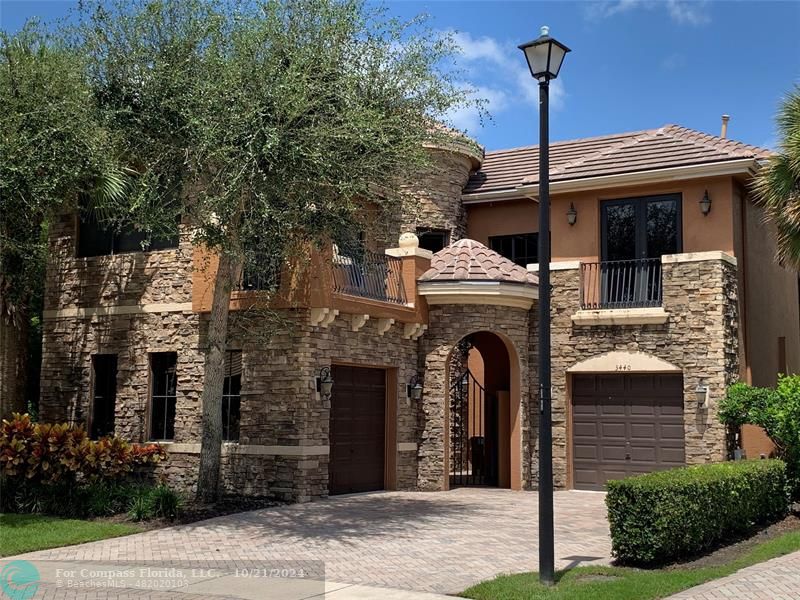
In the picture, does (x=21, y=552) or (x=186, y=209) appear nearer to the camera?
(x=21, y=552)

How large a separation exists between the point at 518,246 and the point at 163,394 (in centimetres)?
950

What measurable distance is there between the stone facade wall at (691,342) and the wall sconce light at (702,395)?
0.34ft

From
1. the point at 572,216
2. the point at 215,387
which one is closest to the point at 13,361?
the point at 215,387

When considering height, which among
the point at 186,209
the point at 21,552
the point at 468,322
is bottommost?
the point at 21,552

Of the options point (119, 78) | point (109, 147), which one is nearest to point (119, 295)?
point (109, 147)

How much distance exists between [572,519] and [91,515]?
26.5ft

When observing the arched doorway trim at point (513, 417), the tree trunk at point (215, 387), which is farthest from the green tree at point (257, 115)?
the arched doorway trim at point (513, 417)

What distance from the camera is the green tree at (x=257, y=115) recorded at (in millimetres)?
13273

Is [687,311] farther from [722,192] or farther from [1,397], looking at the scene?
[1,397]

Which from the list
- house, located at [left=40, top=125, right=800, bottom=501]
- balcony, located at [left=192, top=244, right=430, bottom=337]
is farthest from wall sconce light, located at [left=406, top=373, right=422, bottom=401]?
balcony, located at [left=192, top=244, right=430, bottom=337]

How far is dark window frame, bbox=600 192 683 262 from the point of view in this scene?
19156mm

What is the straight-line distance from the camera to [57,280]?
65.5 ft

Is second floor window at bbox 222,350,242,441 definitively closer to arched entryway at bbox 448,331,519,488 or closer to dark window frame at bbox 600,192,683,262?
arched entryway at bbox 448,331,519,488

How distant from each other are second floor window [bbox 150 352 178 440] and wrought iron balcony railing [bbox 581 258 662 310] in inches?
354
